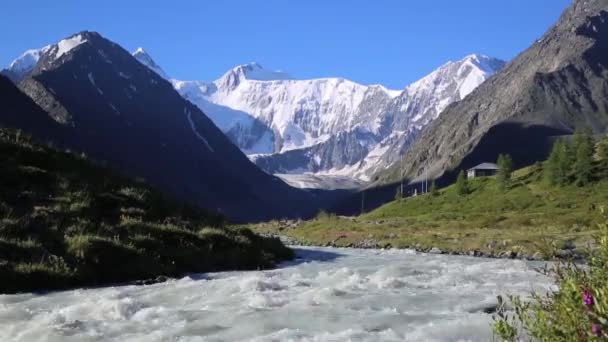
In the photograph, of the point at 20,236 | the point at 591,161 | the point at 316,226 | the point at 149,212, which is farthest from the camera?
the point at 591,161

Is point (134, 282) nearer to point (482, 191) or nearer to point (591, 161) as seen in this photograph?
point (591, 161)

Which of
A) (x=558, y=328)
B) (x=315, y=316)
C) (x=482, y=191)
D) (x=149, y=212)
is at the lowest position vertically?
(x=315, y=316)

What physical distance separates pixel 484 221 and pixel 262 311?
260 ft

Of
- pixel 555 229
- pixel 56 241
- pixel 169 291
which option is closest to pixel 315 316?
pixel 169 291

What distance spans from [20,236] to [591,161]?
130979mm

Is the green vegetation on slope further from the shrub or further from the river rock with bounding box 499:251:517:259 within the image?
the shrub

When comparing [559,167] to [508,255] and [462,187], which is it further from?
[508,255]

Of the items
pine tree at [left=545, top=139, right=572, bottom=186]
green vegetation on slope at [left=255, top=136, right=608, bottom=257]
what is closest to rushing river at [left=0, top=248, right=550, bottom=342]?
green vegetation on slope at [left=255, top=136, right=608, bottom=257]

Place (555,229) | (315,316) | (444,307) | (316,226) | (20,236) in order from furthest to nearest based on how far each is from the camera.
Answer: (316,226) → (555,229) → (20,236) → (444,307) → (315,316)

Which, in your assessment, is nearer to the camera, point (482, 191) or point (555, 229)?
point (555, 229)

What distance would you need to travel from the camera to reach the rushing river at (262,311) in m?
12.3

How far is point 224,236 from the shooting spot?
1185 inches

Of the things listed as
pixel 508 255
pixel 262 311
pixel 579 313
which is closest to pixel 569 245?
pixel 508 255

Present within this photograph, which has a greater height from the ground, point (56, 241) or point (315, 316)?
point (56, 241)
